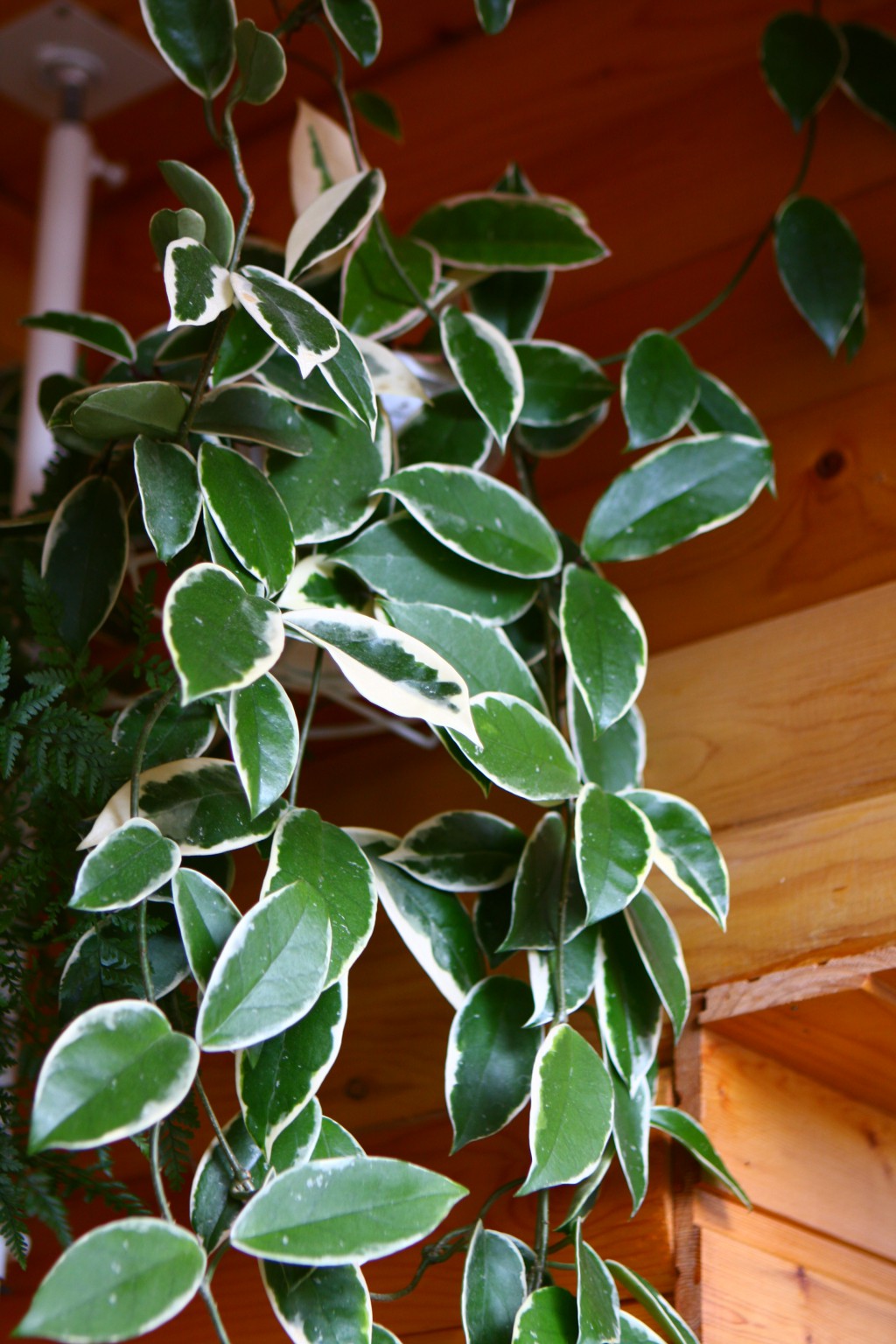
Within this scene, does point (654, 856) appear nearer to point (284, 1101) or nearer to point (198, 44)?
point (284, 1101)

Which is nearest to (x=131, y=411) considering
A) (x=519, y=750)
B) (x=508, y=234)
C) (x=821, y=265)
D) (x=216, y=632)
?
(x=216, y=632)

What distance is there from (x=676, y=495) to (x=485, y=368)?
0.15 m

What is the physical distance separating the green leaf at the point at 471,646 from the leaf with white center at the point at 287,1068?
20cm

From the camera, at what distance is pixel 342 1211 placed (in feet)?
1.83

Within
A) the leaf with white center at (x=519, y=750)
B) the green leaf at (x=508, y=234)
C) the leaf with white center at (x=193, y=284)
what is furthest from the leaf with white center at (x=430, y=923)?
the green leaf at (x=508, y=234)

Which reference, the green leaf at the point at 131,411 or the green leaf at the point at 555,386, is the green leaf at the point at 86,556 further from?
the green leaf at the point at 555,386

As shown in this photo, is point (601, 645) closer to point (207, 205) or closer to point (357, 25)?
point (207, 205)

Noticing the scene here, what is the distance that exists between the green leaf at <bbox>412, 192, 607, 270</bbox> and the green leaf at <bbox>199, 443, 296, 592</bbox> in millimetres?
342

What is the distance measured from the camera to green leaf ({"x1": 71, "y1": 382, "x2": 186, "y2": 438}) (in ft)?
2.17

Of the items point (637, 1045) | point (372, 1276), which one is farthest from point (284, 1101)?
point (372, 1276)

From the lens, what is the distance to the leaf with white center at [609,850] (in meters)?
0.69

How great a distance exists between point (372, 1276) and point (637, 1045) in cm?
29

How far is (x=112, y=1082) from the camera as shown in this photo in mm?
523

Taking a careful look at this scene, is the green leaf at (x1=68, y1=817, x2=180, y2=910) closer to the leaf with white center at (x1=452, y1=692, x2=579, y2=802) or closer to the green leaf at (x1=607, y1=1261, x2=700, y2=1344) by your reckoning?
the leaf with white center at (x1=452, y1=692, x2=579, y2=802)
